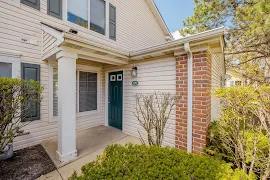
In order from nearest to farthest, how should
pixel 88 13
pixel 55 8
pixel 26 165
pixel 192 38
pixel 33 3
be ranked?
pixel 192 38, pixel 26 165, pixel 33 3, pixel 55 8, pixel 88 13

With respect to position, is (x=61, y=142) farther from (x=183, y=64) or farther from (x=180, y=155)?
(x=183, y=64)

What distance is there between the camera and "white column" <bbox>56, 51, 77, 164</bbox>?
3059mm

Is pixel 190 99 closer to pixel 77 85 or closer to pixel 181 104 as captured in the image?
pixel 181 104

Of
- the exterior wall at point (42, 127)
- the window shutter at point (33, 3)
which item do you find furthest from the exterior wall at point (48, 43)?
the window shutter at point (33, 3)

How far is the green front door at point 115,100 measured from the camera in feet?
17.5

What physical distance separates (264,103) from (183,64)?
180 centimetres

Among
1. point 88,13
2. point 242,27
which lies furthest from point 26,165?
point 242,27

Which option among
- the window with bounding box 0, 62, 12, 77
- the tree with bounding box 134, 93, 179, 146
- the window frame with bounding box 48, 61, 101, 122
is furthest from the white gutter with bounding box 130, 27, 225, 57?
the window with bounding box 0, 62, 12, 77

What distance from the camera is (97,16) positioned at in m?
5.53

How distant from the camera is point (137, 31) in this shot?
Result: 7.60 meters

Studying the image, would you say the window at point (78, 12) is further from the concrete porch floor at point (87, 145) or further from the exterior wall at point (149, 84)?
the concrete porch floor at point (87, 145)

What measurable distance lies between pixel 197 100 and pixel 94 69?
4525 millimetres

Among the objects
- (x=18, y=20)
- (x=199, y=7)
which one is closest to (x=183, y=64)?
(x=18, y=20)

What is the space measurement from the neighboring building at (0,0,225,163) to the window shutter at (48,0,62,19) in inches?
1.2
